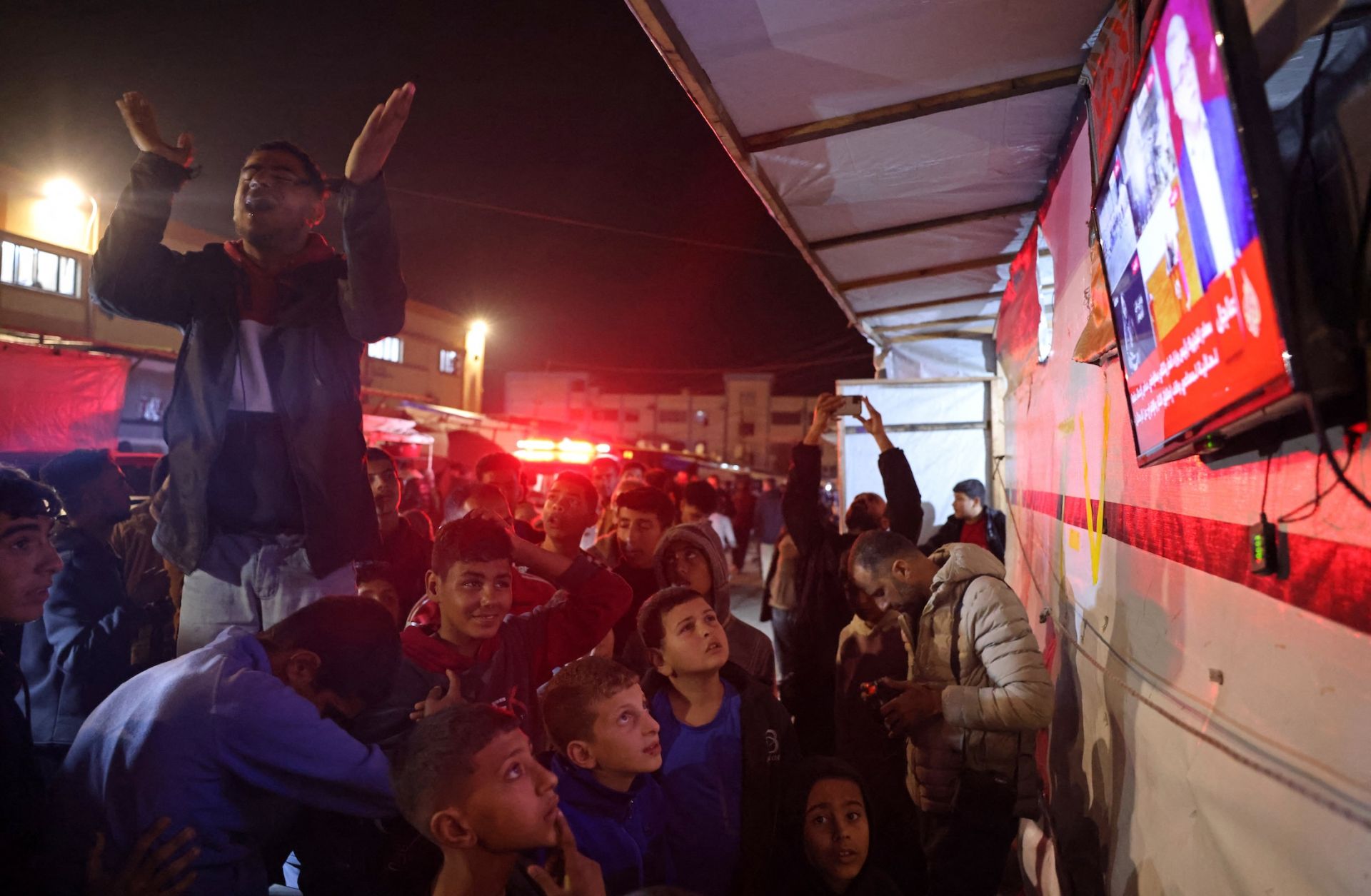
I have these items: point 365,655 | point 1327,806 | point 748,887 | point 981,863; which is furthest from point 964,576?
point 365,655

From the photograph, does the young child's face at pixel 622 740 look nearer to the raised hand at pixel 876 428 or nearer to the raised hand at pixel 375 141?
the raised hand at pixel 375 141

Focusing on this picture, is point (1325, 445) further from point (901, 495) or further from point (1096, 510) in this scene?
point (901, 495)

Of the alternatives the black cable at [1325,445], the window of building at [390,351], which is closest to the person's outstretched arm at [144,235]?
the black cable at [1325,445]

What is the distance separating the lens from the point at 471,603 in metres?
3.30

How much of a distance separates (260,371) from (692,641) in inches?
72.6

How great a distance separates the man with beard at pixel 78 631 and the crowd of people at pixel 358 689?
0.01 metres

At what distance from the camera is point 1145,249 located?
7.38 feet

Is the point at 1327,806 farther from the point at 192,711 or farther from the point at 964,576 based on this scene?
the point at 192,711

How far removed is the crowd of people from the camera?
2266mm

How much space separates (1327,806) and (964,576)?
1.89 meters

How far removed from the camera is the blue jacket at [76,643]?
11.8ft

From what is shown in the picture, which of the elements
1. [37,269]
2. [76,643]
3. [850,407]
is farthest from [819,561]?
[37,269]

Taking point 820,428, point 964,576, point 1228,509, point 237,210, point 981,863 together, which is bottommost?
point 981,863

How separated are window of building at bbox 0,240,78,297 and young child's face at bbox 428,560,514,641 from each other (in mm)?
18702
